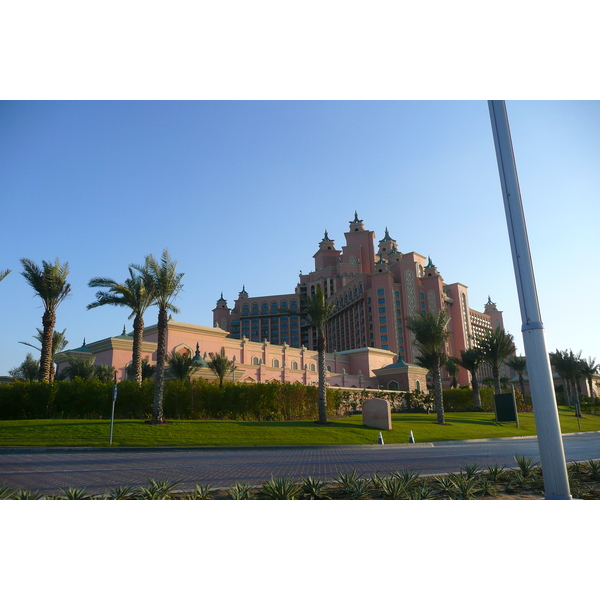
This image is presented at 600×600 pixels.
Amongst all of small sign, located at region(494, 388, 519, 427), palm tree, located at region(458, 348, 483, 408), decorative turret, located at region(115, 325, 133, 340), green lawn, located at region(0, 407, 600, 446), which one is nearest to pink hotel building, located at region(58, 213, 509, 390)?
decorative turret, located at region(115, 325, 133, 340)

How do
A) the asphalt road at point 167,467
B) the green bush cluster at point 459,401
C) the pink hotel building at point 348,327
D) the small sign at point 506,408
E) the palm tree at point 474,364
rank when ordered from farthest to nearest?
the pink hotel building at point 348,327 → the green bush cluster at point 459,401 → the palm tree at point 474,364 → the asphalt road at point 167,467 → the small sign at point 506,408

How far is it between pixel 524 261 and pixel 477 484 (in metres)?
4.63

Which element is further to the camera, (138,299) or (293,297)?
(293,297)

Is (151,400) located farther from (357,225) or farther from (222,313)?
(222,313)

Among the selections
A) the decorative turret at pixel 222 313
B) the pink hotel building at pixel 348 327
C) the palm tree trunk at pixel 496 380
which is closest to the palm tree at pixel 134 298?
the pink hotel building at pixel 348 327

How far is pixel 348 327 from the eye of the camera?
11050 cm

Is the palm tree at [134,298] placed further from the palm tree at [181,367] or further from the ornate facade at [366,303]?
the ornate facade at [366,303]

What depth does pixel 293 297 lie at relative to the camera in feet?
446

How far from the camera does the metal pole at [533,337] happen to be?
5770 millimetres

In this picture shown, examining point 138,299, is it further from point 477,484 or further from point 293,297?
point 293,297

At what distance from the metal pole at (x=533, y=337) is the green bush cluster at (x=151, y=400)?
76.5 feet

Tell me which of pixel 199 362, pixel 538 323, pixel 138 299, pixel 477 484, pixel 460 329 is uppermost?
pixel 460 329

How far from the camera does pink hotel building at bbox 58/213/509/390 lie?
50969 mm

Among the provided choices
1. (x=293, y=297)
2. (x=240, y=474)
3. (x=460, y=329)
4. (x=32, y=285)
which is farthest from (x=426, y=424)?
(x=293, y=297)
